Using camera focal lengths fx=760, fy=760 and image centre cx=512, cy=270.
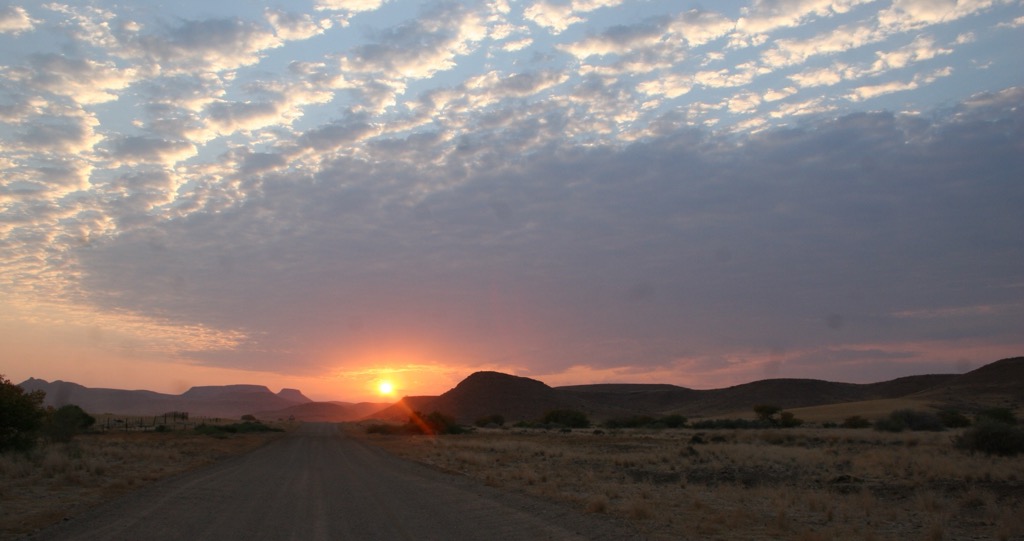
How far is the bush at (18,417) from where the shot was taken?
30.8m

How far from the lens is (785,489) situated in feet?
70.6

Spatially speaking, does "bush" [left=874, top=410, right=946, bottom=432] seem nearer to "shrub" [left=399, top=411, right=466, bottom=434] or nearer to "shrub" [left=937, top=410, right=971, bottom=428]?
"shrub" [left=937, top=410, right=971, bottom=428]

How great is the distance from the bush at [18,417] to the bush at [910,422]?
5520 centimetres

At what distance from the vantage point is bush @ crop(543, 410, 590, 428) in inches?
4067

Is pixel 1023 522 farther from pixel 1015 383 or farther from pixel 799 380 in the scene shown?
pixel 799 380

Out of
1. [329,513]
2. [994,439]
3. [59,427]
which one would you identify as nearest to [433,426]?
[59,427]

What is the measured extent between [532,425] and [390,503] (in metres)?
82.7

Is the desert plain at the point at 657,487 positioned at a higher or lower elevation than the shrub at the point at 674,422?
lower

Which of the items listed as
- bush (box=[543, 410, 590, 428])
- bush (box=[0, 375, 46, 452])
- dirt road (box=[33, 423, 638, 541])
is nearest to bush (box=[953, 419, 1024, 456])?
dirt road (box=[33, 423, 638, 541])

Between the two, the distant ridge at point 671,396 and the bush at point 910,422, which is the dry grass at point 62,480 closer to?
the bush at point 910,422

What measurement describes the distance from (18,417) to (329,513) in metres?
21.5

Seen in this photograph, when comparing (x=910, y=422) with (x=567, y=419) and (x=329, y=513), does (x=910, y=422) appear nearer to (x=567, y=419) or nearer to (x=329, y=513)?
(x=567, y=419)

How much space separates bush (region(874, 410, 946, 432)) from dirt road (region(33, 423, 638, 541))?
148ft

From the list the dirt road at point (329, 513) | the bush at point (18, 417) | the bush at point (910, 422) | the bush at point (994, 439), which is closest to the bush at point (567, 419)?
the bush at point (910, 422)
